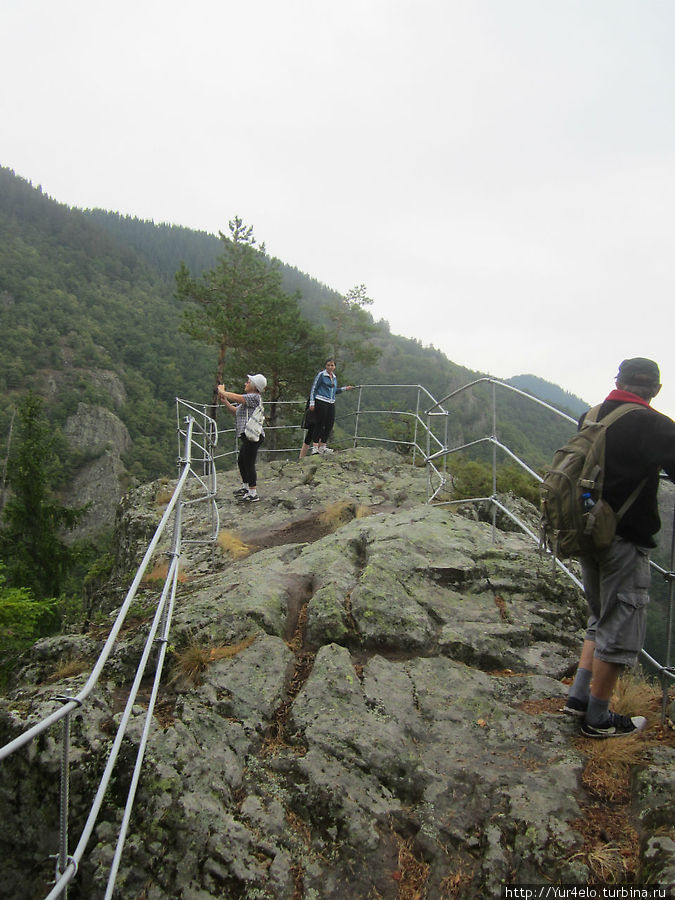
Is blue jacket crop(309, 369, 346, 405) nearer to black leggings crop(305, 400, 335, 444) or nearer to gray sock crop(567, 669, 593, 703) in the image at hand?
Result: black leggings crop(305, 400, 335, 444)

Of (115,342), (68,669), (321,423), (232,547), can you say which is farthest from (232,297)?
(115,342)

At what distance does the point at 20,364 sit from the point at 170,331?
23022 millimetres

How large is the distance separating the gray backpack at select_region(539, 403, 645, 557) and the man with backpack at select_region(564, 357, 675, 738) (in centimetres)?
3

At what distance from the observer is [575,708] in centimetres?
292

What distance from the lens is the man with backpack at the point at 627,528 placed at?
2.54 meters

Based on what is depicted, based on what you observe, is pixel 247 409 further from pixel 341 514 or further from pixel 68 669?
pixel 68 669

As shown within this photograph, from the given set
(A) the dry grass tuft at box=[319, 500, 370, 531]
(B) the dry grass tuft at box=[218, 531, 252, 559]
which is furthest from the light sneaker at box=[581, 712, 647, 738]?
(A) the dry grass tuft at box=[319, 500, 370, 531]

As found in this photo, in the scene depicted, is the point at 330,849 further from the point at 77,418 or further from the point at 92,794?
the point at 77,418

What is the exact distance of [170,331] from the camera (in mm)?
88062

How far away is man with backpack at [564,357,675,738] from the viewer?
2.54m

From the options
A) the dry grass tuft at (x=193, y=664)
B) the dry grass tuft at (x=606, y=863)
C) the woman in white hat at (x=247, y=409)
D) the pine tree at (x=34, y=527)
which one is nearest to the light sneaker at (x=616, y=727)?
the dry grass tuft at (x=606, y=863)

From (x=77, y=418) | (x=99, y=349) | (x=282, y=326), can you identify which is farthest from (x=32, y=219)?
(x=282, y=326)

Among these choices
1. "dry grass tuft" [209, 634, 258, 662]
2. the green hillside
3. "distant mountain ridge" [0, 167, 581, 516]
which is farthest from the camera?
the green hillside

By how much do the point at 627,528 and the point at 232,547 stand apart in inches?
181
